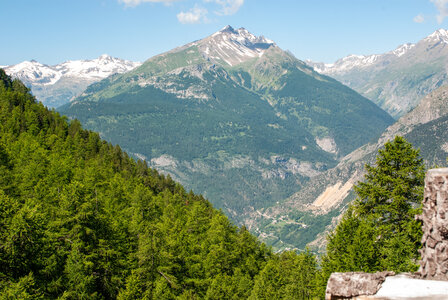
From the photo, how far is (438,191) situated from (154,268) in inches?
1434

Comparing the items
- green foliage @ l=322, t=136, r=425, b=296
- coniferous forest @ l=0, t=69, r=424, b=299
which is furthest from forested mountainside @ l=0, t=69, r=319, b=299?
green foliage @ l=322, t=136, r=425, b=296

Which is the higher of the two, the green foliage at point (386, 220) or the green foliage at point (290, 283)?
the green foliage at point (386, 220)

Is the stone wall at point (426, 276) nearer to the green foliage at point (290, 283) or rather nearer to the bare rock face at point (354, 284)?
the bare rock face at point (354, 284)

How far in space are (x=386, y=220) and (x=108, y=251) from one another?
28718 millimetres

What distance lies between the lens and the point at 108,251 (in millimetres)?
40750

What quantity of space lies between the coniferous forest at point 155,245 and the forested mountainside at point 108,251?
129 mm

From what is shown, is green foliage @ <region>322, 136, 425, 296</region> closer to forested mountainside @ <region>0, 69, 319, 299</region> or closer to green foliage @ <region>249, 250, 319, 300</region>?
green foliage @ <region>249, 250, 319, 300</region>

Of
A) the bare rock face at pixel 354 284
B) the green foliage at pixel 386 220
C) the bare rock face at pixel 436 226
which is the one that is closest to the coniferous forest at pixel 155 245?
the green foliage at pixel 386 220

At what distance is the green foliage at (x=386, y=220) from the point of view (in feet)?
98.7

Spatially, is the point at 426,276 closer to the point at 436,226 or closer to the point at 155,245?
the point at 436,226

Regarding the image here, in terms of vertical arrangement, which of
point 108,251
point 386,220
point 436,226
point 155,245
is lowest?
point 108,251

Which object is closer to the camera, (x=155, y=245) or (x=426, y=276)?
(x=426, y=276)

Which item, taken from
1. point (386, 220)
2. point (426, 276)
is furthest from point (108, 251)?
point (426, 276)

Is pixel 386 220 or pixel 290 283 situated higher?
pixel 386 220
